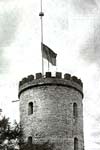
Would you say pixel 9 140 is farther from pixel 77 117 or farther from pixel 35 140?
pixel 77 117

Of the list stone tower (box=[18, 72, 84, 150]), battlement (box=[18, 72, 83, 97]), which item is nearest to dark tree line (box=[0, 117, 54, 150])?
stone tower (box=[18, 72, 84, 150])

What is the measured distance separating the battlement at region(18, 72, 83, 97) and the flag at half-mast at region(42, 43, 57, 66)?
1.82m

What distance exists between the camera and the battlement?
43.2 metres

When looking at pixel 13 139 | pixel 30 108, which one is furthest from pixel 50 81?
pixel 13 139

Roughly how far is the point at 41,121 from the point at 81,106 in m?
4.30

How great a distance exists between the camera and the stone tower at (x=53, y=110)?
41969 mm

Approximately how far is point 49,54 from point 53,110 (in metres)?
5.21

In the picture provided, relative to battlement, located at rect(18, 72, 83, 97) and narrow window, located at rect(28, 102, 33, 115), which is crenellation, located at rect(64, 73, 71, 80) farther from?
narrow window, located at rect(28, 102, 33, 115)

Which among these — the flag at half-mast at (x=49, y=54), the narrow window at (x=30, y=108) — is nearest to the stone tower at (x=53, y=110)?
the narrow window at (x=30, y=108)

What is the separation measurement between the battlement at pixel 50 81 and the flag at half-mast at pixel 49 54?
71.6 inches

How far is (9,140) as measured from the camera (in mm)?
41531

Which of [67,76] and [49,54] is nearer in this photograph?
[67,76]

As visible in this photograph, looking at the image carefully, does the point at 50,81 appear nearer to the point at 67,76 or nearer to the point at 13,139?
the point at 67,76

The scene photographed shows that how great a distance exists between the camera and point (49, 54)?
45.1m
